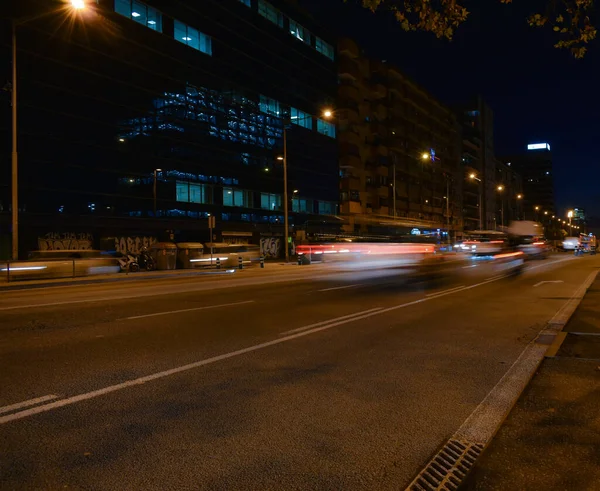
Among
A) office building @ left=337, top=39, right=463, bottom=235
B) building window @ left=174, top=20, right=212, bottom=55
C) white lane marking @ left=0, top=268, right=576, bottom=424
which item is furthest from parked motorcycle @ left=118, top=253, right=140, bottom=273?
office building @ left=337, top=39, right=463, bottom=235

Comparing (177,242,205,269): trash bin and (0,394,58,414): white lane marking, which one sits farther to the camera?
(177,242,205,269): trash bin

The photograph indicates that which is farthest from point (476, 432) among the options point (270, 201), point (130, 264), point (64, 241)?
point (270, 201)

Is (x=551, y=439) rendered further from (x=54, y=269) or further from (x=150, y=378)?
(x=54, y=269)

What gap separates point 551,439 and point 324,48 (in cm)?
5946

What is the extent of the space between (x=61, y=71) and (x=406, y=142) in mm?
54343

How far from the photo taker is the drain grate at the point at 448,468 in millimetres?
3531

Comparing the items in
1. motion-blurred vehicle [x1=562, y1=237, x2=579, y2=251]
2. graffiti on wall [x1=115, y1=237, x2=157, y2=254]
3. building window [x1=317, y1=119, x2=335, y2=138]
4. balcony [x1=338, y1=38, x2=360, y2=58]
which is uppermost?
balcony [x1=338, y1=38, x2=360, y2=58]

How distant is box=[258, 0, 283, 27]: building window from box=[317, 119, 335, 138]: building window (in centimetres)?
1114

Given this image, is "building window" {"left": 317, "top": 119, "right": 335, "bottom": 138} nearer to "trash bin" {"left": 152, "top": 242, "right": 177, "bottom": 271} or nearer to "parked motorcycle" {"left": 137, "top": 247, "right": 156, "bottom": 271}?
"trash bin" {"left": 152, "top": 242, "right": 177, "bottom": 271}

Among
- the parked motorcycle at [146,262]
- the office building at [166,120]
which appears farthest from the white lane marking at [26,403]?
the office building at [166,120]

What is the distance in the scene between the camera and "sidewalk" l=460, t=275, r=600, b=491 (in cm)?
359

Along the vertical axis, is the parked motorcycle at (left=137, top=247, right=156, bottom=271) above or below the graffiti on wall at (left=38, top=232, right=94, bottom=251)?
below

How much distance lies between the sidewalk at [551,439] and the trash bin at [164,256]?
81.1ft

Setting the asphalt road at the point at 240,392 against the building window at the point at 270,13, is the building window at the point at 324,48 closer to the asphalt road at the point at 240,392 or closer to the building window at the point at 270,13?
the building window at the point at 270,13
